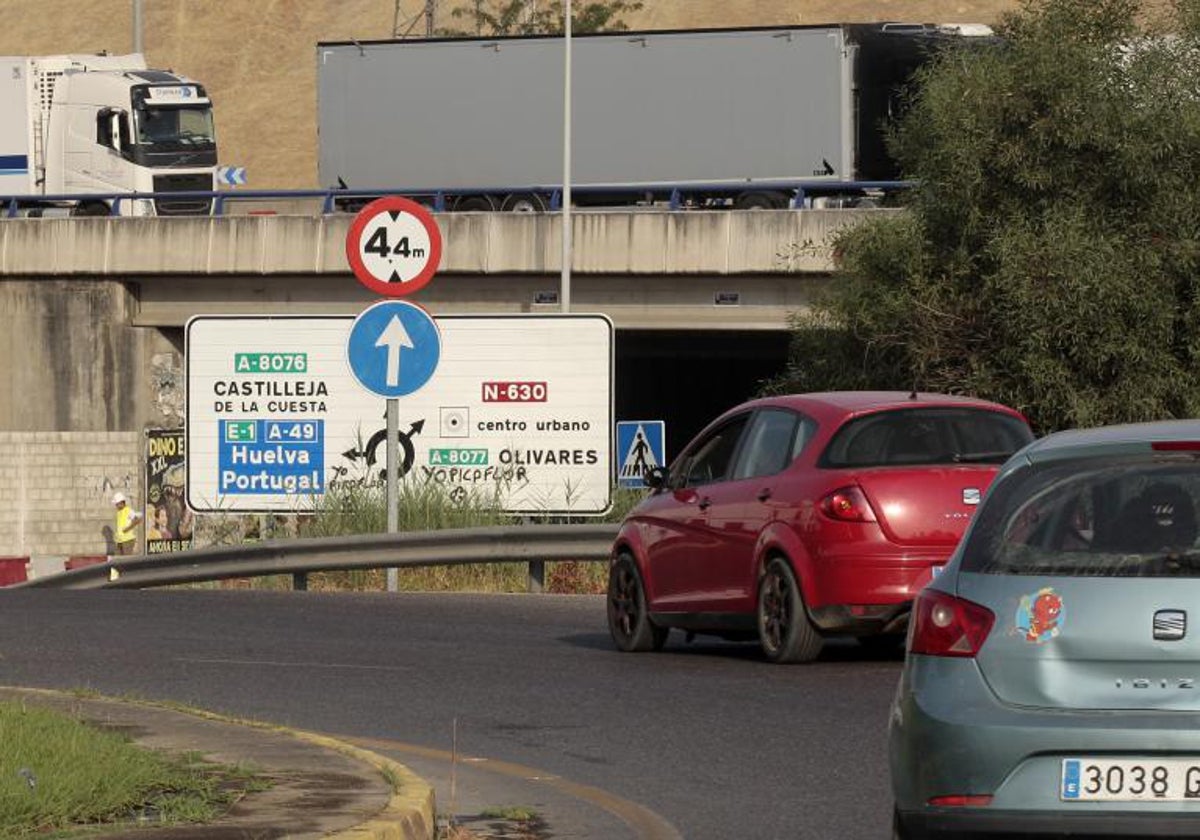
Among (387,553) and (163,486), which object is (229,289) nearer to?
(163,486)

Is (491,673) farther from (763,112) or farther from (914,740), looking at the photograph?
(763,112)

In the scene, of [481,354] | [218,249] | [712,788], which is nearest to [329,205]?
[218,249]

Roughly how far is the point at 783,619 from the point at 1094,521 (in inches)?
284

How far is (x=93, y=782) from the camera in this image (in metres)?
8.97

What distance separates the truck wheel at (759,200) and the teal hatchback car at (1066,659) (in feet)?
127

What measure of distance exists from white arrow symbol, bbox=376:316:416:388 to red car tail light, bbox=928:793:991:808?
14018 millimetres

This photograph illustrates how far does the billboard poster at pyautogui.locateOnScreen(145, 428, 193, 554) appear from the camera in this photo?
45625 mm

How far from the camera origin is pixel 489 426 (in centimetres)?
2559

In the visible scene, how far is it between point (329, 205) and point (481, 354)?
20.1m

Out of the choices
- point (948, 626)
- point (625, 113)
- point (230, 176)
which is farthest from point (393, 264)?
point (230, 176)

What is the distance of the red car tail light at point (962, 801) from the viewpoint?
23.6ft

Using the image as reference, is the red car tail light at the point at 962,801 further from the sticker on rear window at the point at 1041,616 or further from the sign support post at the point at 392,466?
the sign support post at the point at 392,466

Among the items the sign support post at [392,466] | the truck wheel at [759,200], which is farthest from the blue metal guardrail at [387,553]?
the truck wheel at [759,200]

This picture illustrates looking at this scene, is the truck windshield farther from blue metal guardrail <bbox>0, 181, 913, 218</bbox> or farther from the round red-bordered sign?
the round red-bordered sign
